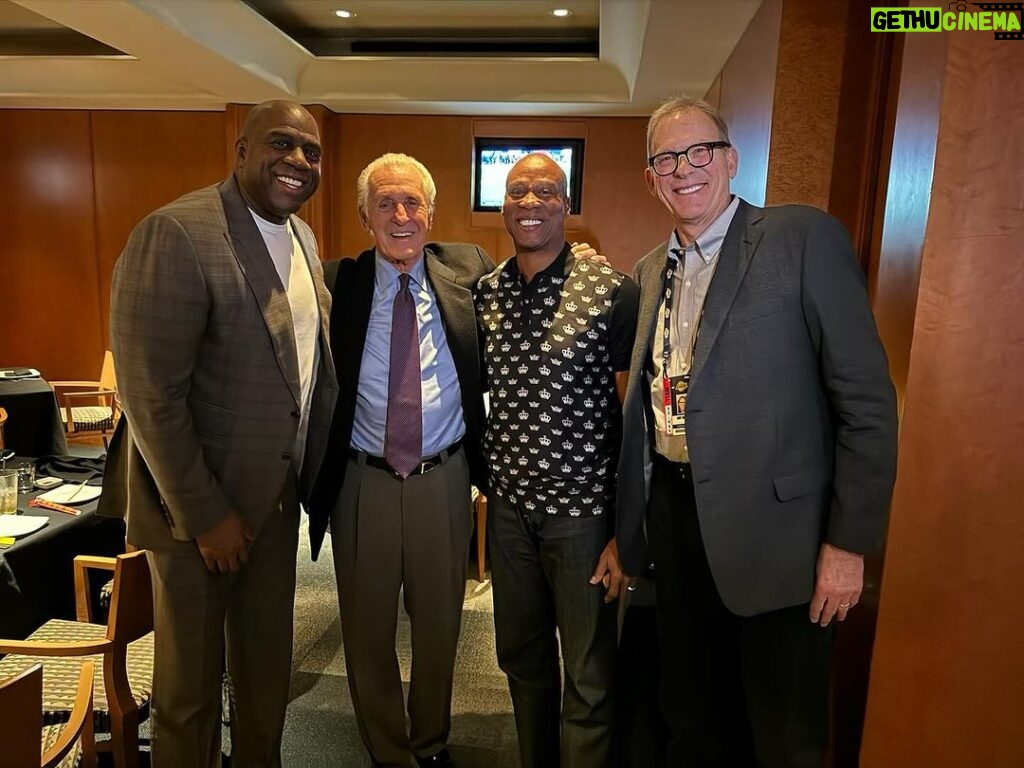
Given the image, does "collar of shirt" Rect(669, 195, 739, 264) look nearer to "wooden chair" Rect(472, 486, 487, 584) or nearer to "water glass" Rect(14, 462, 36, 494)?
"wooden chair" Rect(472, 486, 487, 584)

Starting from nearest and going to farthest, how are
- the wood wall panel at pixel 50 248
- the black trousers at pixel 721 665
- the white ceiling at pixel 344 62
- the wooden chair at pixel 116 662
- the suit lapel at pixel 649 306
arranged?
the black trousers at pixel 721 665
the suit lapel at pixel 649 306
the wooden chair at pixel 116 662
the white ceiling at pixel 344 62
the wood wall panel at pixel 50 248

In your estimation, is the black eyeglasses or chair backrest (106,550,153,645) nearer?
the black eyeglasses

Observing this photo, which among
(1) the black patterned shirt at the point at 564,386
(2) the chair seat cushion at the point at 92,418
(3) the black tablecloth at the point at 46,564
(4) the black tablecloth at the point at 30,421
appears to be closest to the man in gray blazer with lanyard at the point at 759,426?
(1) the black patterned shirt at the point at 564,386

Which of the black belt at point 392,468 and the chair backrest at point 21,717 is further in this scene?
the black belt at point 392,468

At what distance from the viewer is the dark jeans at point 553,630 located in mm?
1678

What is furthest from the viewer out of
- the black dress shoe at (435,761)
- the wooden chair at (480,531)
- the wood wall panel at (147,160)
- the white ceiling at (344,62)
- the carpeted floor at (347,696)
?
the wood wall panel at (147,160)

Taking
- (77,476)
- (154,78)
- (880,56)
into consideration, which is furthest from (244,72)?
(880,56)

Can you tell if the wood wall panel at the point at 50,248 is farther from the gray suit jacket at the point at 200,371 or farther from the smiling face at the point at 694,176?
the smiling face at the point at 694,176

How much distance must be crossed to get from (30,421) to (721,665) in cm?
416

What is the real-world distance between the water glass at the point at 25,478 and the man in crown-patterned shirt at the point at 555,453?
6.41ft

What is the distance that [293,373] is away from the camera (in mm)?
1564

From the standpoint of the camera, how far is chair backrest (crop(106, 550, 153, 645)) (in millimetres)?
1601

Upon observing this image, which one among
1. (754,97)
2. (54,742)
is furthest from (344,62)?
(54,742)

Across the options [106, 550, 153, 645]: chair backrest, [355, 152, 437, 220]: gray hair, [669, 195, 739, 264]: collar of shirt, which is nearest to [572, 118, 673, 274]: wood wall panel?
[355, 152, 437, 220]: gray hair
